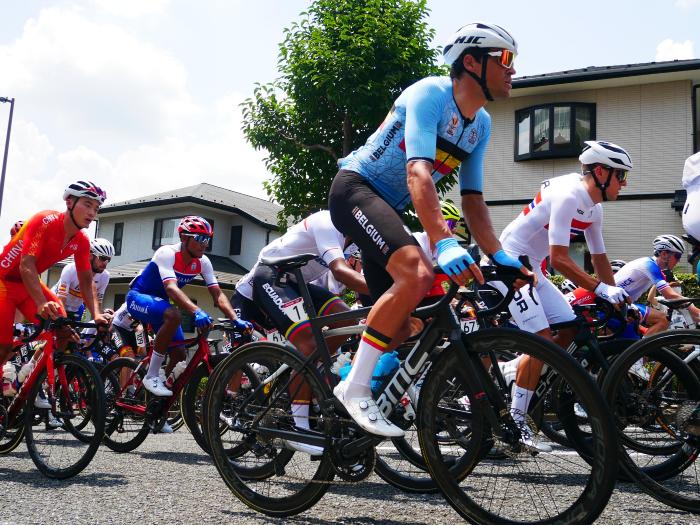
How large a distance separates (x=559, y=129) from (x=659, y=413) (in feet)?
66.8

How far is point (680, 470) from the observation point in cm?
391

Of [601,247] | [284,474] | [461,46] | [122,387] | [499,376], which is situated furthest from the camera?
[122,387]

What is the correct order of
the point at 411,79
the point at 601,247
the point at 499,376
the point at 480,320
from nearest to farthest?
the point at 499,376 → the point at 480,320 → the point at 601,247 → the point at 411,79

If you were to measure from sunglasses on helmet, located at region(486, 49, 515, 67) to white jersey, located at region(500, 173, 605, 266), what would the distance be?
1.76 meters

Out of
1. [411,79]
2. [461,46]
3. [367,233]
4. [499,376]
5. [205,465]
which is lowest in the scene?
[205,465]

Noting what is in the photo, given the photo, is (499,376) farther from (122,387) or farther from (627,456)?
(122,387)

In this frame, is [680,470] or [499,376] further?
[680,470]

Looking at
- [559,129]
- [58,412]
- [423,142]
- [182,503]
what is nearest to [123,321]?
[58,412]

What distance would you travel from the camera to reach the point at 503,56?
354 centimetres

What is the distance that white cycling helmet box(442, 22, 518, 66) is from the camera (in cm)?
350

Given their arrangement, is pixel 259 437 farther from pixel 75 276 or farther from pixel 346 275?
pixel 75 276

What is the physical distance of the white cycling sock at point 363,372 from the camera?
10.8ft

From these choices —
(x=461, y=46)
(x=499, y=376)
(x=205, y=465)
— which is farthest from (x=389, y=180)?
(x=205, y=465)

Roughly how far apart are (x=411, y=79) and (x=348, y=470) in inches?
751
